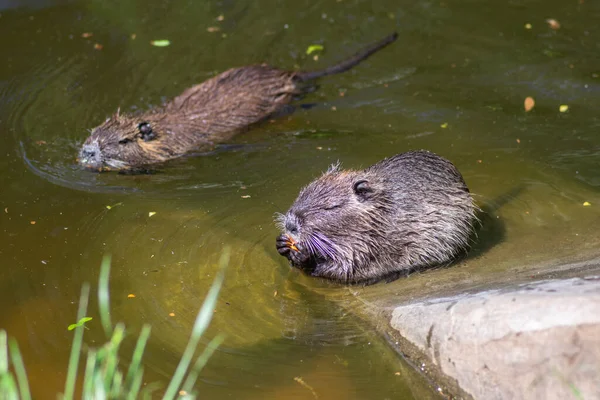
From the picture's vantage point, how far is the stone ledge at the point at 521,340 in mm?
2793


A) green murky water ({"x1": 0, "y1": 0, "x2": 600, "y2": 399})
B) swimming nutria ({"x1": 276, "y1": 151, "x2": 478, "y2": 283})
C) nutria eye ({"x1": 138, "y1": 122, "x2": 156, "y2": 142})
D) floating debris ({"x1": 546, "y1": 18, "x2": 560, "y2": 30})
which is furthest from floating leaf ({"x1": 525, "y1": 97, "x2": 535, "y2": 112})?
nutria eye ({"x1": 138, "y1": 122, "x2": 156, "y2": 142})

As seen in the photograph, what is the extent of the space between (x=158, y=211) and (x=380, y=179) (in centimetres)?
147

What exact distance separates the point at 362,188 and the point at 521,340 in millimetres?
1438

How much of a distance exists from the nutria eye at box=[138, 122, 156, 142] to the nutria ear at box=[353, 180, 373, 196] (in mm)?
2195

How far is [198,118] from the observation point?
19.4ft

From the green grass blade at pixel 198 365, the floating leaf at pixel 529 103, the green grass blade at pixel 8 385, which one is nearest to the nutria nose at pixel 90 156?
the green grass blade at pixel 198 365

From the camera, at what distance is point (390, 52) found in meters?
6.73

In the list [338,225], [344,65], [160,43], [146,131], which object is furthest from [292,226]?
[160,43]

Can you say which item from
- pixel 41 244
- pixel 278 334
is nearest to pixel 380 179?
pixel 278 334

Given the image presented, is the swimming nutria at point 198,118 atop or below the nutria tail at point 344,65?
below

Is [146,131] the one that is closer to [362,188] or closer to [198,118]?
[198,118]

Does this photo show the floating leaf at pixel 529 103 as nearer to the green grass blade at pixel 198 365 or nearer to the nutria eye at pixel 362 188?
the nutria eye at pixel 362 188

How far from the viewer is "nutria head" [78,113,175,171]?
5.53 meters

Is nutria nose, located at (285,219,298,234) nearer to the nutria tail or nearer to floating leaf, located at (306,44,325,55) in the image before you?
the nutria tail
